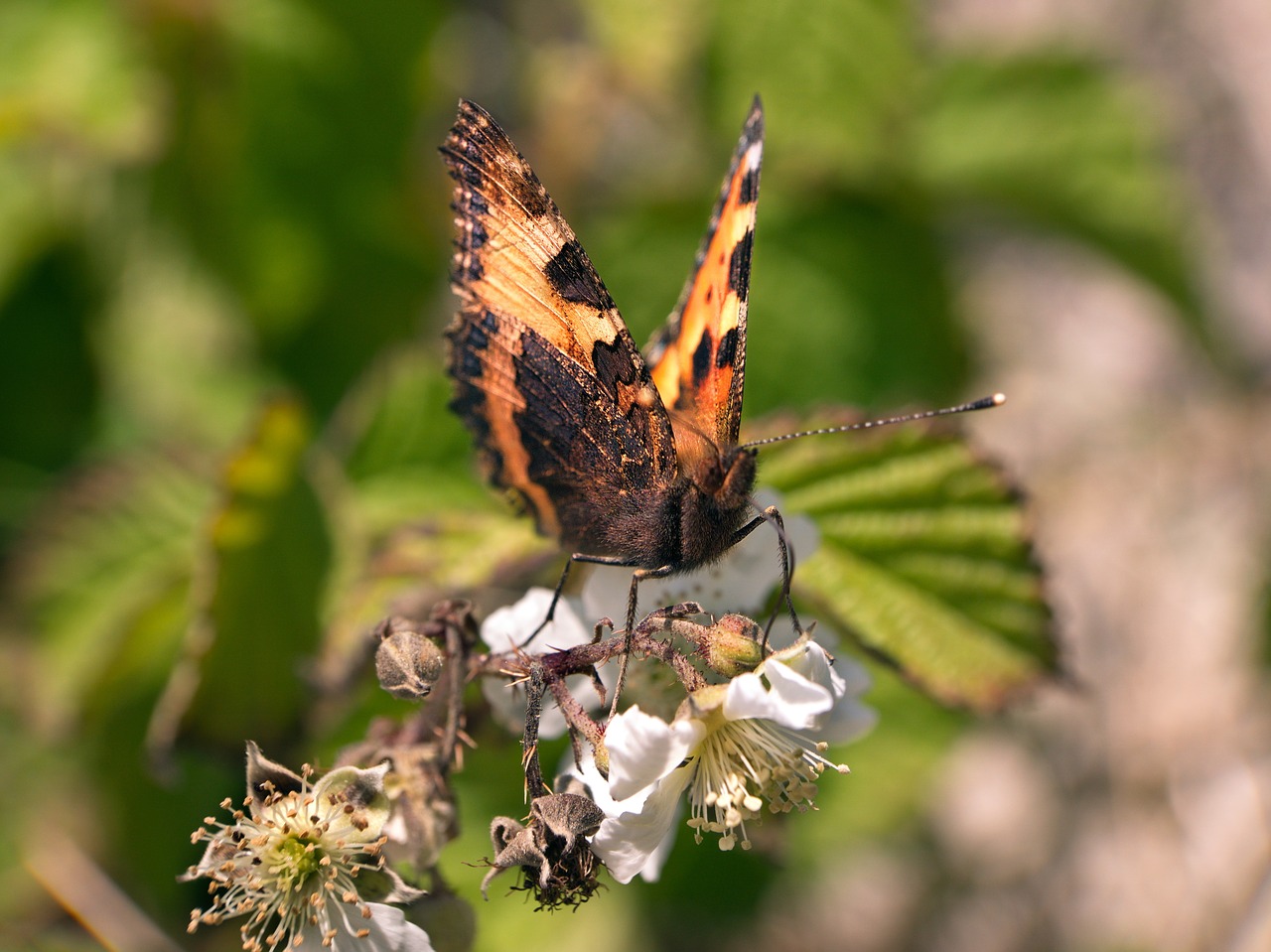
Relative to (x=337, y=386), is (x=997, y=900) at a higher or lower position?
lower

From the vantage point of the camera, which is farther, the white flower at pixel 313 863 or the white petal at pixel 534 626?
the white petal at pixel 534 626

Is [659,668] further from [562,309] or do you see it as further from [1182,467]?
[1182,467]

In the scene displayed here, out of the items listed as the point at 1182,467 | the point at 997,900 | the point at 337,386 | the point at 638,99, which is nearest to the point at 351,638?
the point at 337,386

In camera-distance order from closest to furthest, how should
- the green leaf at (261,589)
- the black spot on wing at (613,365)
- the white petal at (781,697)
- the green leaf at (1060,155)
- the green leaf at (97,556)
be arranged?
the white petal at (781,697), the black spot on wing at (613,365), the green leaf at (261,589), the green leaf at (97,556), the green leaf at (1060,155)

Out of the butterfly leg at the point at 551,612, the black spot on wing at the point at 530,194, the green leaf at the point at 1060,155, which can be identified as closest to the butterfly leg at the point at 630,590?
the butterfly leg at the point at 551,612

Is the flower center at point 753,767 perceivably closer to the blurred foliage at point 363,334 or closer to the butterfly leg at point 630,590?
the butterfly leg at point 630,590

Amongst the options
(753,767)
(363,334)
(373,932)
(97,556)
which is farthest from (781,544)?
(363,334)

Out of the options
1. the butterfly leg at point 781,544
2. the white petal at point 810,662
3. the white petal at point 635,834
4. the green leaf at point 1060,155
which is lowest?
the white petal at point 635,834
